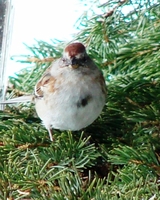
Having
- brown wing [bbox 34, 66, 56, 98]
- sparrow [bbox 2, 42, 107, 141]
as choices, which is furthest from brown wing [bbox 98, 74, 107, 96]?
brown wing [bbox 34, 66, 56, 98]

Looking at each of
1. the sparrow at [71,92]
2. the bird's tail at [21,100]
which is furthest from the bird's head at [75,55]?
the bird's tail at [21,100]

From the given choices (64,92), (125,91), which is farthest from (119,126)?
(64,92)

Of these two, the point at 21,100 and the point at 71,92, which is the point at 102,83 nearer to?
the point at 71,92

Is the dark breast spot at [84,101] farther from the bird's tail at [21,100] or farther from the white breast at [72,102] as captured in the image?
the bird's tail at [21,100]

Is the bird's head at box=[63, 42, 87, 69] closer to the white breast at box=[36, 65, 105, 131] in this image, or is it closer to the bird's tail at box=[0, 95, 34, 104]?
the white breast at box=[36, 65, 105, 131]

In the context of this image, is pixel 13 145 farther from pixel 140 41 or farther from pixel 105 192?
pixel 140 41
